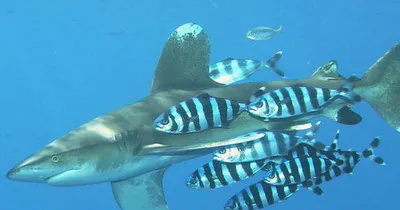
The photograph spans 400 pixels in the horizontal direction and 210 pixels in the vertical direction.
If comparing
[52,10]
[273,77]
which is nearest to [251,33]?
[52,10]

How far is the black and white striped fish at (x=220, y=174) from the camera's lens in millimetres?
4371

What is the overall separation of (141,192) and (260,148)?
208 cm

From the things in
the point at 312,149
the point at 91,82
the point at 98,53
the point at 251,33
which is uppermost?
the point at 91,82

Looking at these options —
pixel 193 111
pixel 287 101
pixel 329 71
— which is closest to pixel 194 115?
pixel 193 111

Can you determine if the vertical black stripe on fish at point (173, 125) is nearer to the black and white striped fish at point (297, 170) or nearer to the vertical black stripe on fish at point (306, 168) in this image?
the black and white striped fish at point (297, 170)

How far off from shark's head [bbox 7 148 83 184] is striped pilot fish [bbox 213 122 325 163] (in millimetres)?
1255

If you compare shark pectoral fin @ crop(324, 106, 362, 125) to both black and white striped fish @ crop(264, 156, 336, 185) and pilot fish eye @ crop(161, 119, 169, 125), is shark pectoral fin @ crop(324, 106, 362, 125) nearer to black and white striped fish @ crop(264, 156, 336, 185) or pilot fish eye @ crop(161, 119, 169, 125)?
black and white striped fish @ crop(264, 156, 336, 185)

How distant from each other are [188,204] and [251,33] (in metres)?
33.4

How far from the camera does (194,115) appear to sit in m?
4.16

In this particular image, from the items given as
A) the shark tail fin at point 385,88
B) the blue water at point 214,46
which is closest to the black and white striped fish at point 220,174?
the shark tail fin at point 385,88

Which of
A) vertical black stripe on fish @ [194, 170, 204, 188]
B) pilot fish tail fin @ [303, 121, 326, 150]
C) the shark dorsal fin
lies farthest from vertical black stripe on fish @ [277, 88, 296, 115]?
the shark dorsal fin

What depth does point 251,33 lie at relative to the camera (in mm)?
13609

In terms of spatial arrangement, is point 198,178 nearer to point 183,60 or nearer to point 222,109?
point 222,109

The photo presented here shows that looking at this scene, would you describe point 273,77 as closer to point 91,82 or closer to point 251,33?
point 91,82
